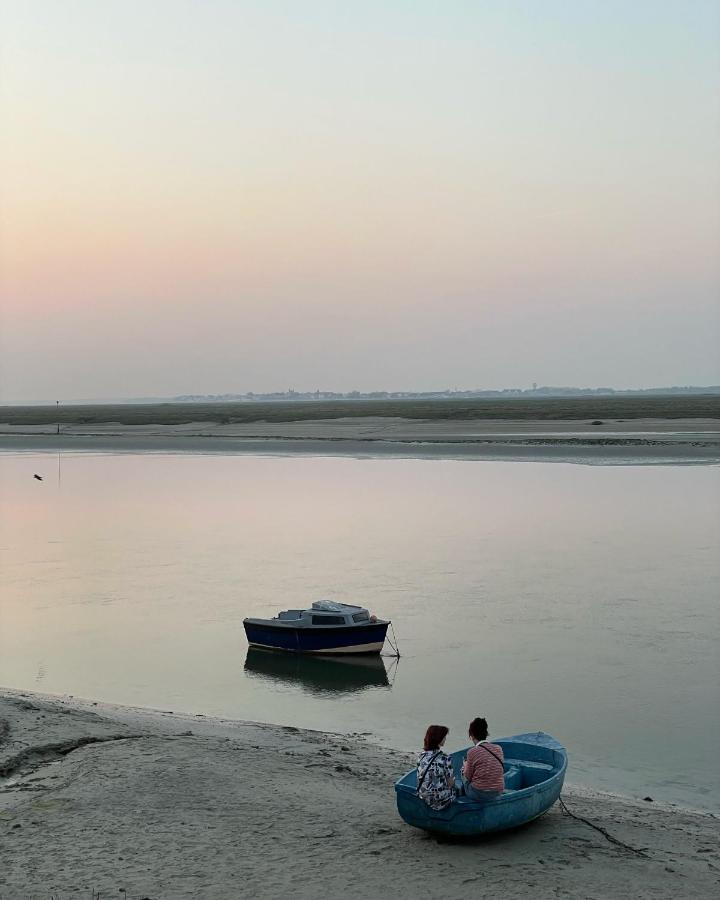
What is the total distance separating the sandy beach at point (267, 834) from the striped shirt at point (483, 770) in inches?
25.1

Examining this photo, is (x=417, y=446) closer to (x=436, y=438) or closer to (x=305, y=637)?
(x=436, y=438)

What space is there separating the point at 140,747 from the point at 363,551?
16233 millimetres

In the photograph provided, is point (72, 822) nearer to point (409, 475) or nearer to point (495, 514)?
point (495, 514)

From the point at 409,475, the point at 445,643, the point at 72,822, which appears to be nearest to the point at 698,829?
the point at 72,822

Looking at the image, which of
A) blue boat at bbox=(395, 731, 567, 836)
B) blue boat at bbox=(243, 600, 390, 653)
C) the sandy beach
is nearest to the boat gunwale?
blue boat at bbox=(243, 600, 390, 653)

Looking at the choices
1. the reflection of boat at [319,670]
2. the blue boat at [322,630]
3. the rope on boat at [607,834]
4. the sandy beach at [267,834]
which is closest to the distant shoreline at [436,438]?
the blue boat at [322,630]

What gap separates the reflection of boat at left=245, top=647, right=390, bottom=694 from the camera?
17.4 m

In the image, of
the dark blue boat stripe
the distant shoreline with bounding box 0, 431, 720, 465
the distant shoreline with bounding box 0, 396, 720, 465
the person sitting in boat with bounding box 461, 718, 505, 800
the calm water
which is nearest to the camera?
the person sitting in boat with bounding box 461, 718, 505, 800

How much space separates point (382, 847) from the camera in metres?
10.1

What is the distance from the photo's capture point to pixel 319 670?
18578 mm

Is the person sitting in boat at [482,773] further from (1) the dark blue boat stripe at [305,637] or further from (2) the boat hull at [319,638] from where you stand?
(1) the dark blue boat stripe at [305,637]

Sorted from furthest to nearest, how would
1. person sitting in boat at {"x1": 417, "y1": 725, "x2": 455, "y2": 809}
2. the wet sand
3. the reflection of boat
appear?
the wet sand → the reflection of boat → person sitting in boat at {"x1": 417, "y1": 725, "x2": 455, "y2": 809}

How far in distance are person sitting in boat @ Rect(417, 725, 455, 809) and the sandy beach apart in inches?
21.0

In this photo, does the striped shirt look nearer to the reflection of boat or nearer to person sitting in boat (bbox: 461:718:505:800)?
person sitting in boat (bbox: 461:718:505:800)
